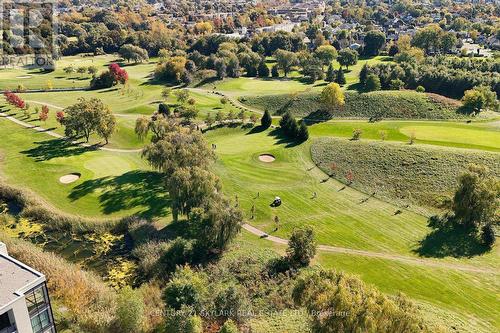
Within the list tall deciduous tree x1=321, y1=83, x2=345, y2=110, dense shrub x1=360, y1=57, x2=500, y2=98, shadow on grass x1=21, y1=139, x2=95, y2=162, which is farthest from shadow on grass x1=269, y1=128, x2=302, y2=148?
dense shrub x1=360, y1=57, x2=500, y2=98

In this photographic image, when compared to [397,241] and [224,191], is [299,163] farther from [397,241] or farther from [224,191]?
[397,241]

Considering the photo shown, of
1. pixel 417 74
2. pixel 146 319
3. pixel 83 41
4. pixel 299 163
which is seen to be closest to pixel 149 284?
pixel 146 319

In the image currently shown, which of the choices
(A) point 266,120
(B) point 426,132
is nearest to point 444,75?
(B) point 426,132

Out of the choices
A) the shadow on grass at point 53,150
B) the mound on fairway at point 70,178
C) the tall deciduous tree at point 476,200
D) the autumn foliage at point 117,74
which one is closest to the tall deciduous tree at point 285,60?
the autumn foliage at point 117,74

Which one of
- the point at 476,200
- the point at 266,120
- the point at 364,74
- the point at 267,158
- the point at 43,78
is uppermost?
the point at 364,74

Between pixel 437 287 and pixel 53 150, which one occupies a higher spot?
pixel 53 150

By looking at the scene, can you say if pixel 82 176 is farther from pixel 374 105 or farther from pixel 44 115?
pixel 374 105
